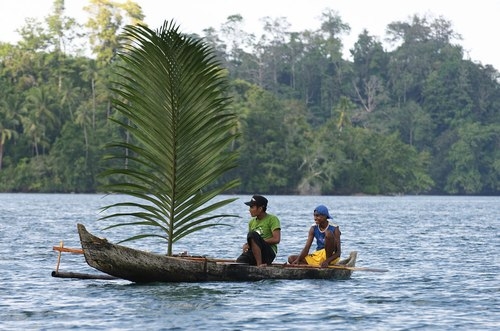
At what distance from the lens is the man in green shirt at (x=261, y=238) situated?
1827cm

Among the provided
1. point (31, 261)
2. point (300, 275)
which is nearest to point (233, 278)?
point (300, 275)

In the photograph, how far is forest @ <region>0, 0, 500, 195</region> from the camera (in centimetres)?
10775

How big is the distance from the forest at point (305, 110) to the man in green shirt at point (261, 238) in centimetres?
7089

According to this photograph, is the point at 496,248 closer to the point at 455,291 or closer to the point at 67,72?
the point at 455,291

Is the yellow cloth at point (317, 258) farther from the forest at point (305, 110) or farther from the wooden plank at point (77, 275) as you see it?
the forest at point (305, 110)

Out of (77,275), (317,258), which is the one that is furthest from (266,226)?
(77,275)

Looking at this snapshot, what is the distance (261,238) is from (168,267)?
5.84 ft

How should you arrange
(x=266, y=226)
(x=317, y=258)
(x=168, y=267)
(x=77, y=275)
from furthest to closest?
(x=317, y=258), (x=266, y=226), (x=77, y=275), (x=168, y=267)

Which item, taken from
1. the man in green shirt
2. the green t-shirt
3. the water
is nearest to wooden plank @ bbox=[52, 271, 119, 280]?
the water

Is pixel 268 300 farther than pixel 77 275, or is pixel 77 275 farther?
pixel 77 275

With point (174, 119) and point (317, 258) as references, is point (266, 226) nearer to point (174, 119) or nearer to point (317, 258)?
point (317, 258)

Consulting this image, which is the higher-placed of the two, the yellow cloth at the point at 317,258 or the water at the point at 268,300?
the yellow cloth at the point at 317,258

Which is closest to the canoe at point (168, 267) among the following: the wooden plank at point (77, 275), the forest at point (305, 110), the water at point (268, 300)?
the water at point (268, 300)

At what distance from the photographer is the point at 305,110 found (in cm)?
12494
